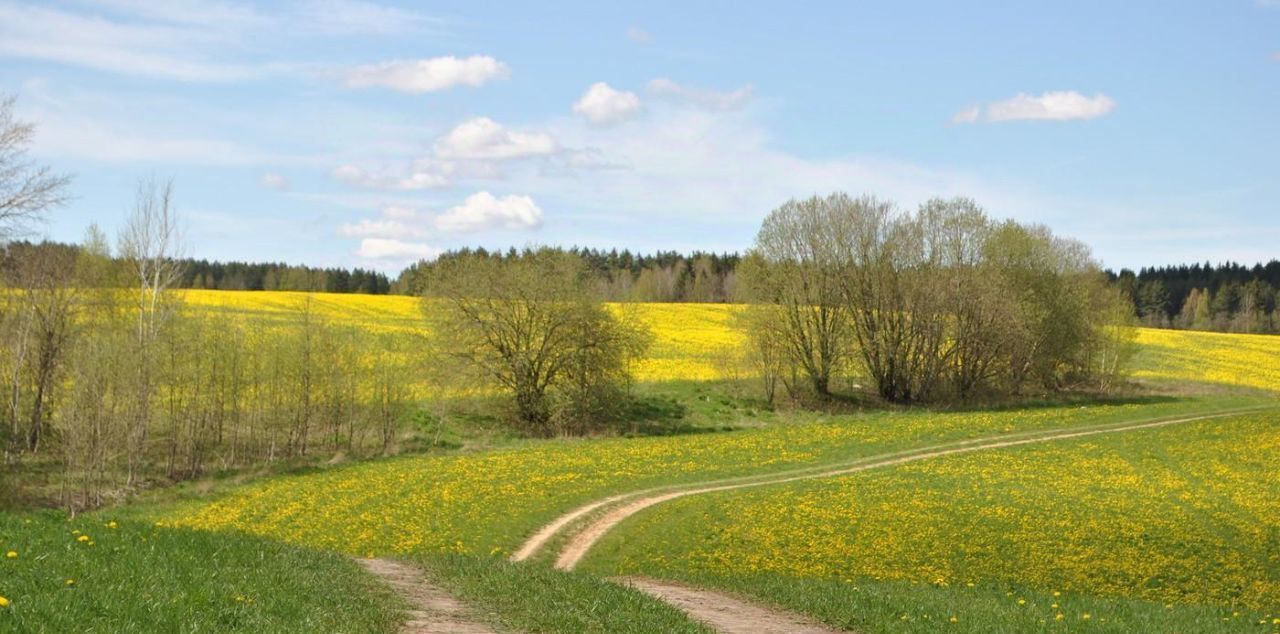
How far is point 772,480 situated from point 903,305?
3381 cm

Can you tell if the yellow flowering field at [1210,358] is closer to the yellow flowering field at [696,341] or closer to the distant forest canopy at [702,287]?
the yellow flowering field at [696,341]

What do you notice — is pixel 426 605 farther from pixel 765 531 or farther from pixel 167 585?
pixel 765 531

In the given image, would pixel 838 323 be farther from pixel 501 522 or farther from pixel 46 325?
pixel 46 325

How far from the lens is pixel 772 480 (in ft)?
147

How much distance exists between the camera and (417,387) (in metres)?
65.6

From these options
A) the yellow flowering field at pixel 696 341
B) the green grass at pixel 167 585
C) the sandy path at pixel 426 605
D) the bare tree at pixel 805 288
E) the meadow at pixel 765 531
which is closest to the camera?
the green grass at pixel 167 585

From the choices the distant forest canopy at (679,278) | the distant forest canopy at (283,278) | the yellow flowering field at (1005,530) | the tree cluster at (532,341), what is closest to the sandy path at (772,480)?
the yellow flowering field at (1005,530)

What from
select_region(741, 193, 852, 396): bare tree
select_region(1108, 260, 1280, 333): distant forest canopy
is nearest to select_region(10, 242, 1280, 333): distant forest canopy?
select_region(1108, 260, 1280, 333): distant forest canopy

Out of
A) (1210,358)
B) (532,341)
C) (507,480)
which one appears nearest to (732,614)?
(507,480)

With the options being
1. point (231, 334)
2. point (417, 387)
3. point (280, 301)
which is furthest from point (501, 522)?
point (280, 301)

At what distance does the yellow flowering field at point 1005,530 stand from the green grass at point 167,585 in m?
12.9

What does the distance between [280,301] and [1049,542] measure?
90.6 metres

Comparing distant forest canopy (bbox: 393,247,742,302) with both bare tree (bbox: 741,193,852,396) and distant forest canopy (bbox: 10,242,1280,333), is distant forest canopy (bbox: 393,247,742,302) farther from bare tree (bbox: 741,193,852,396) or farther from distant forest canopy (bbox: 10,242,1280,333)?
bare tree (bbox: 741,193,852,396)

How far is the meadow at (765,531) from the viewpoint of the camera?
14479mm
